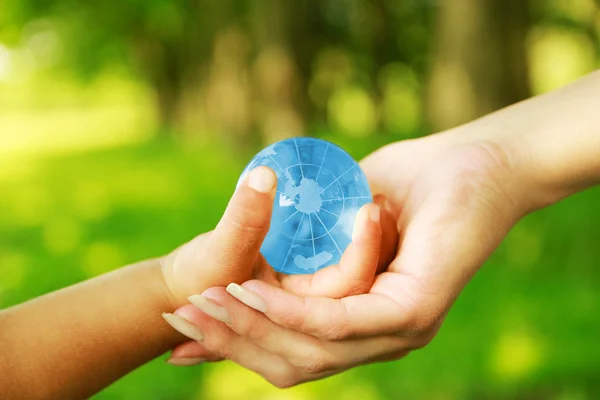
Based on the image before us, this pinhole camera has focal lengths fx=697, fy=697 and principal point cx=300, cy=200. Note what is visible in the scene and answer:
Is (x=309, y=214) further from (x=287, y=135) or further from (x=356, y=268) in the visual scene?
(x=287, y=135)

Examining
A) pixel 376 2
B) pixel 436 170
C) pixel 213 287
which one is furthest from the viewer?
pixel 376 2

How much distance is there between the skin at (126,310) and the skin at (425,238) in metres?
0.11

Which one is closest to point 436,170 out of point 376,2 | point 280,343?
point 280,343

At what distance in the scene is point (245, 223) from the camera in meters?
2.08

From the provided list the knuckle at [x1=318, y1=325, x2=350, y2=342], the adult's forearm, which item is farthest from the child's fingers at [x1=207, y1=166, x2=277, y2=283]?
the adult's forearm

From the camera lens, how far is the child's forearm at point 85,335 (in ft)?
8.00

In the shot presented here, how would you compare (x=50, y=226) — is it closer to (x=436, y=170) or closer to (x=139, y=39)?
(x=436, y=170)

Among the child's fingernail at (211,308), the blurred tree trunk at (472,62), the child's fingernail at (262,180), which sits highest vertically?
the blurred tree trunk at (472,62)

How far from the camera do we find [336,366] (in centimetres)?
230

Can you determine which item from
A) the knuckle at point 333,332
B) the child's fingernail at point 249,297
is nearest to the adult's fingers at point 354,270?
the knuckle at point 333,332

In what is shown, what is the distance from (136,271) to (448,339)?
7.43ft

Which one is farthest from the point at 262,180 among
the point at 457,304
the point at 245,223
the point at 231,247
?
the point at 457,304

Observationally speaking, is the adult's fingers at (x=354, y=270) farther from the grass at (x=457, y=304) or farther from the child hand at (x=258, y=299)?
the grass at (x=457, y=304)

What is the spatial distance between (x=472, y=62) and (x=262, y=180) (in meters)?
6.05
